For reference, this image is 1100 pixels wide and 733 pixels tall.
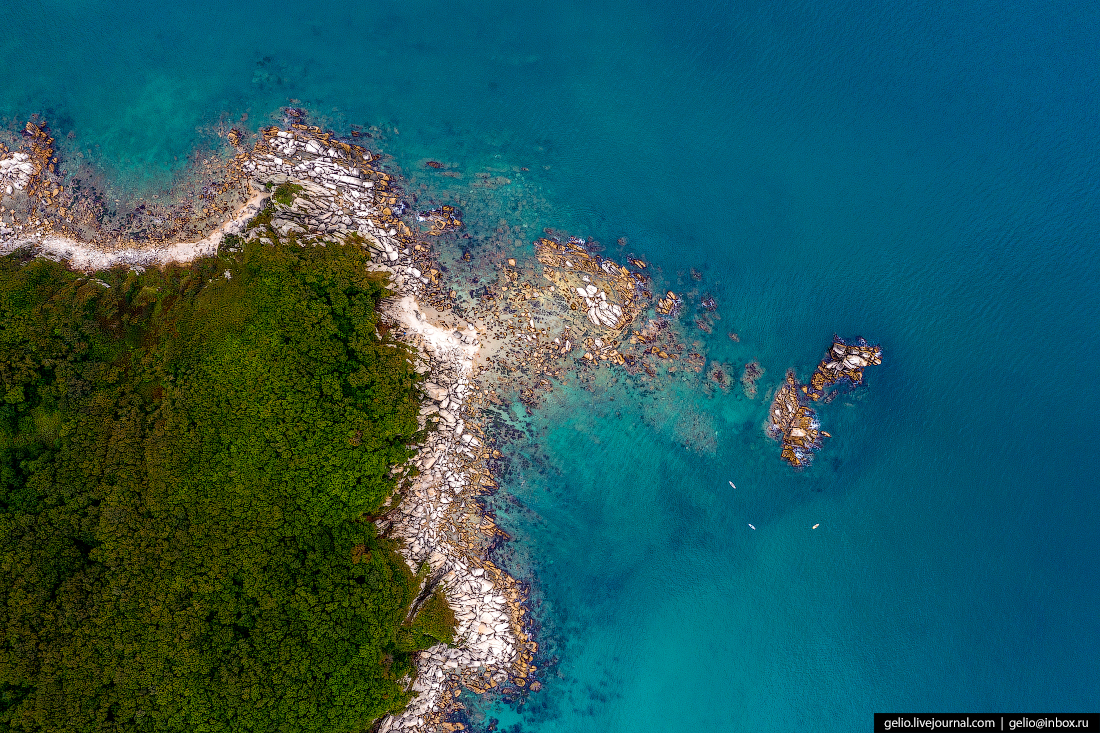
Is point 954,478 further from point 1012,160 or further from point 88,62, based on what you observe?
point 88,62

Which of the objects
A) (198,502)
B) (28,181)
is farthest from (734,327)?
(28,181)

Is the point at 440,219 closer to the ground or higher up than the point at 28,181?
higher up

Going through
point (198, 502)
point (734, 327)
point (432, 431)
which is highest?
point (734, 327)

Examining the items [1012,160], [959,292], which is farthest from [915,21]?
[959,292]

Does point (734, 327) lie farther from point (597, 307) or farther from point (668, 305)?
point (597, 307)

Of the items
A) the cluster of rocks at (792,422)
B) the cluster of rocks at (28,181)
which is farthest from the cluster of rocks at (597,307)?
the cluster of rocks at (28,181)

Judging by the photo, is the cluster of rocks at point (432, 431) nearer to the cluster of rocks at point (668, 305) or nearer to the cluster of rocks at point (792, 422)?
the cluster of rocks at point (668, 305)

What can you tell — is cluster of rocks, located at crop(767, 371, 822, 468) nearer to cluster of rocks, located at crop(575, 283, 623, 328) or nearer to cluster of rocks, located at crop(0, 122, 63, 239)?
cluster of rocks, located at crop(575, 283, 623, 328)
